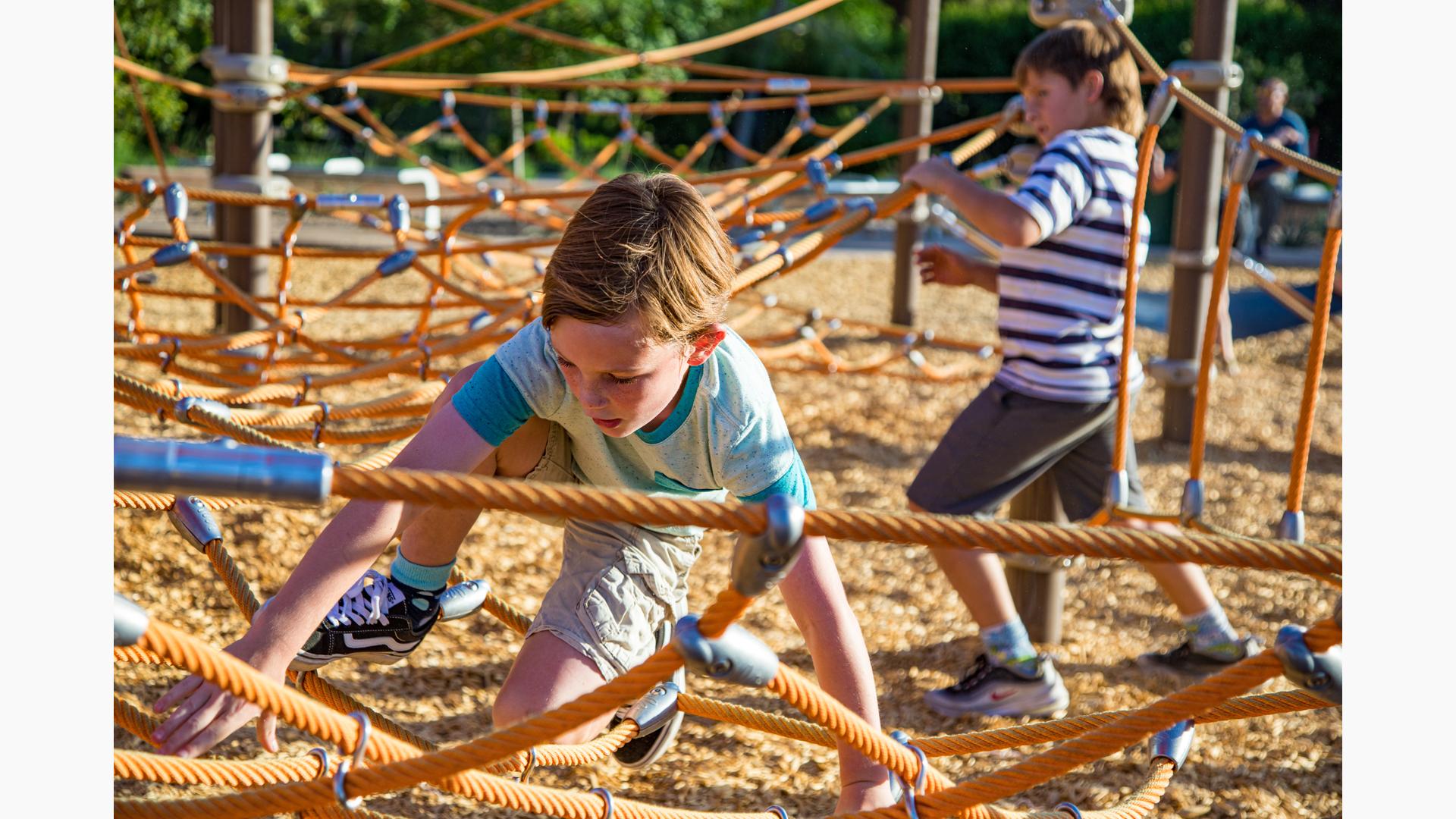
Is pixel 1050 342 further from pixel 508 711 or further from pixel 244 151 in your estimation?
pixel 244 151

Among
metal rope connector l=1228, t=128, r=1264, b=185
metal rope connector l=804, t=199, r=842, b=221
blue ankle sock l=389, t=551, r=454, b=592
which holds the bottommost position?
blue ankle sock l=389, t=551, r=454, b=592

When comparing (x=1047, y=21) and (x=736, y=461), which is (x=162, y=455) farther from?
(x=1047, y=21)

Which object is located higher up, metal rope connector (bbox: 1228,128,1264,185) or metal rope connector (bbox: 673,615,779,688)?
metal rope connector (bbox: 1228,128,1264,185)

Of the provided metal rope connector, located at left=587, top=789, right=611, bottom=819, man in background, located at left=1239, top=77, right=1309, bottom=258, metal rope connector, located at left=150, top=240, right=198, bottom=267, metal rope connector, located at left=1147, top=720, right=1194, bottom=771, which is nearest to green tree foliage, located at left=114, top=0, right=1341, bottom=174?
man in background, located at left=1239, top=77, right=1309, bottom=258

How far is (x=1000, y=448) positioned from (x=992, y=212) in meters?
0.36

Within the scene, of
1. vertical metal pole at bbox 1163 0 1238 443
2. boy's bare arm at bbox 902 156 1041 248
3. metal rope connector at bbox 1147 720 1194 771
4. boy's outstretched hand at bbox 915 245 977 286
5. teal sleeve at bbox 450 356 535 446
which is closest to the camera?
teal sleeve at bbox 450 356 535 446

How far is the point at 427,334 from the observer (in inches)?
115

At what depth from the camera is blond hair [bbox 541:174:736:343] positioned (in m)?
1.19

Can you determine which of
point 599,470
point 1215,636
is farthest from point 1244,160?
point 599,470

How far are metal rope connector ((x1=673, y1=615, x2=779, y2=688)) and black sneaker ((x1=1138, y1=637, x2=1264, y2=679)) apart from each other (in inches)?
57.2

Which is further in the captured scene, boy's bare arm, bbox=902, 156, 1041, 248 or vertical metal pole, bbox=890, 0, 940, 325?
vertical metal pole, bbox=890, 0, 940, 325

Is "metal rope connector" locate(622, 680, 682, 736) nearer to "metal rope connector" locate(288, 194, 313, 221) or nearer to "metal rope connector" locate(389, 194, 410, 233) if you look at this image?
"metal rope connector" locate(389, 194, 410, 233)

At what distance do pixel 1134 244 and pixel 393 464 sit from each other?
1.10 metres
